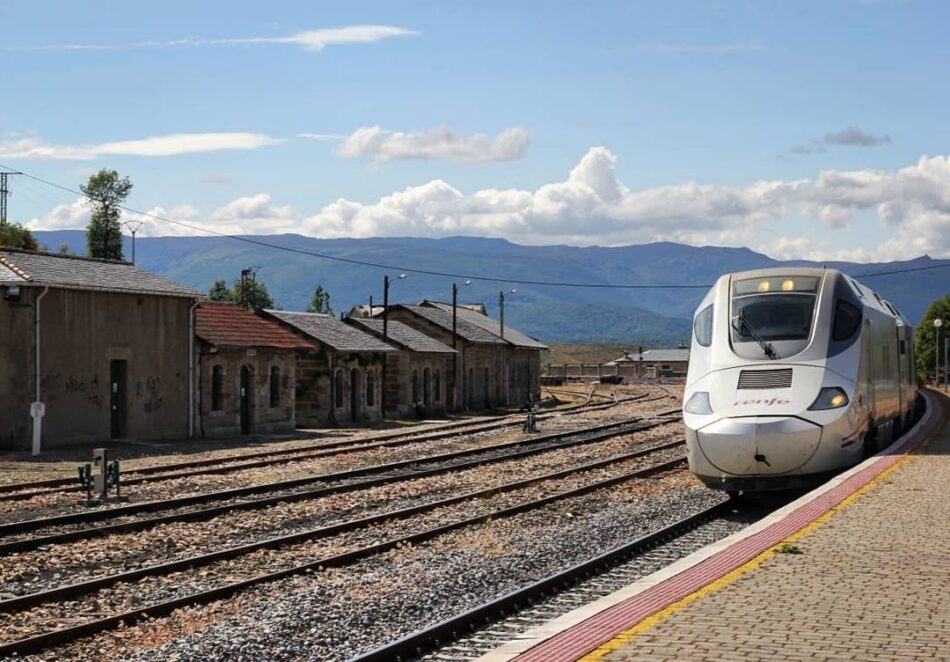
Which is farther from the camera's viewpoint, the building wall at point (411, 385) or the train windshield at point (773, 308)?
the building wall at point (411, 385)

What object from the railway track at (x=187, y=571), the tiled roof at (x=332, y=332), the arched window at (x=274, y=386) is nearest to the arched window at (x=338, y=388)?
the tiled roof at (x=332, y=332)

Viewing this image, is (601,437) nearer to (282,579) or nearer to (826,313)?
(826,313)

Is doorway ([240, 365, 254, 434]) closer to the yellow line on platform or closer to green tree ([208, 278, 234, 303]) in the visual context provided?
the yellow line on platform

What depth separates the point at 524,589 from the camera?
1082cm

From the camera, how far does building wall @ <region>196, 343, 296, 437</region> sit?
3616 cm

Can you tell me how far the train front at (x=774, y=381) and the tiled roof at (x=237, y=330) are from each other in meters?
21.2

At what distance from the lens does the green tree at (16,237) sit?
76.9 m

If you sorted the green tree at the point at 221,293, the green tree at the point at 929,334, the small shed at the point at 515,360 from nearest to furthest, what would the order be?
the small shed at the point at 515,360 < the green tree at the point at 929,334 < the green tree at the point at 221,293

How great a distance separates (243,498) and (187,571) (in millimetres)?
6669

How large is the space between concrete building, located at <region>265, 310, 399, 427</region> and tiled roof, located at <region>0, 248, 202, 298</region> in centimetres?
770

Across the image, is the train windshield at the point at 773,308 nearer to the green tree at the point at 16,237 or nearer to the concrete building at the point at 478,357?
the concrete building at the point at 478,357

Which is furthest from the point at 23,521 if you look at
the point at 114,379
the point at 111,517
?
the point at 114,379

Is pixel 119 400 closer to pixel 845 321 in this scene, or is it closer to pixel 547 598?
pixel 845 321

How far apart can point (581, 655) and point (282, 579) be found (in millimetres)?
5197
